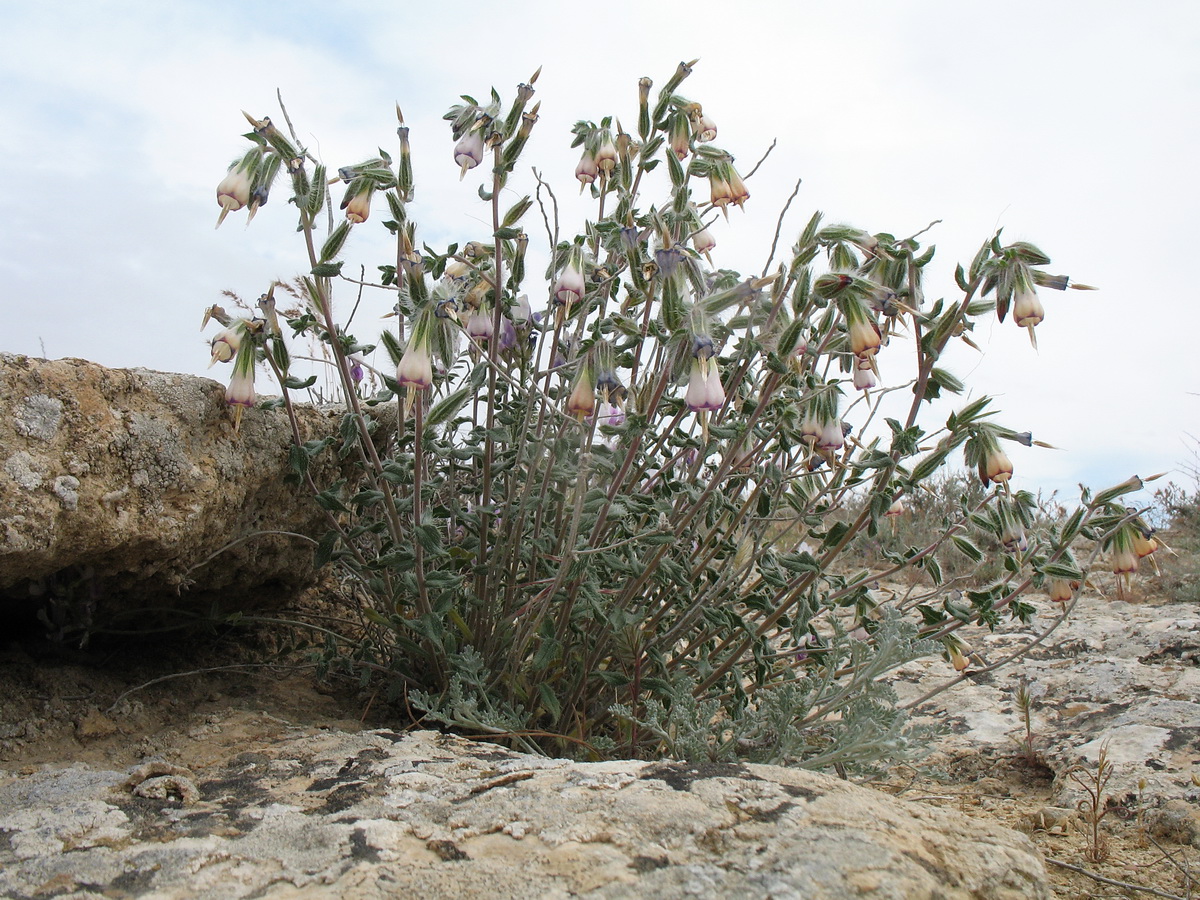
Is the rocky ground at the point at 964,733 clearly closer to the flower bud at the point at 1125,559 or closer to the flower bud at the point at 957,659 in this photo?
the flower bud at the point at 957,659

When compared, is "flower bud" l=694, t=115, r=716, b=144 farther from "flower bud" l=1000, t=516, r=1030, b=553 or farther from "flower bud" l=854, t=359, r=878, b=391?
"flower bud" l=1000, t=516, r=1030, b=553

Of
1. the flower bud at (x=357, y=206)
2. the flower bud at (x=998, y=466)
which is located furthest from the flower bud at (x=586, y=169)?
the flower bud at (x=998, y=466)

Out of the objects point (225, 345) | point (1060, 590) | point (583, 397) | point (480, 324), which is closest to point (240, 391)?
point (225, 345)

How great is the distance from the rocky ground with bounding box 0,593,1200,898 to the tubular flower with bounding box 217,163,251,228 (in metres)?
1.35

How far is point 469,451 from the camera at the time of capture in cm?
239

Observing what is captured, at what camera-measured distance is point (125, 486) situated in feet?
6.93

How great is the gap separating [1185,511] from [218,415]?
8.94 meters

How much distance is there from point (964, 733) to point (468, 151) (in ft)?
9.22

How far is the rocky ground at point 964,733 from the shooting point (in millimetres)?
2094

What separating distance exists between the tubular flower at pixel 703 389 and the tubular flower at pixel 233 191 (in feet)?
4.13

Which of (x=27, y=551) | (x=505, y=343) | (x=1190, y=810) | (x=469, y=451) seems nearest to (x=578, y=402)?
(x=469, y=451)

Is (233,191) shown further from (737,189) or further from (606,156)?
(737,189)

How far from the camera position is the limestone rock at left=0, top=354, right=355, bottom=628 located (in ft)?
6.41

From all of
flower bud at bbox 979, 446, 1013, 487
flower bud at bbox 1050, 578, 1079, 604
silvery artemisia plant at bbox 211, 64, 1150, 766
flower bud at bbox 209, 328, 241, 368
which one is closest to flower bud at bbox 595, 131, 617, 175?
silvery artemisia plant at bbox 211, 64, 1150, 766
